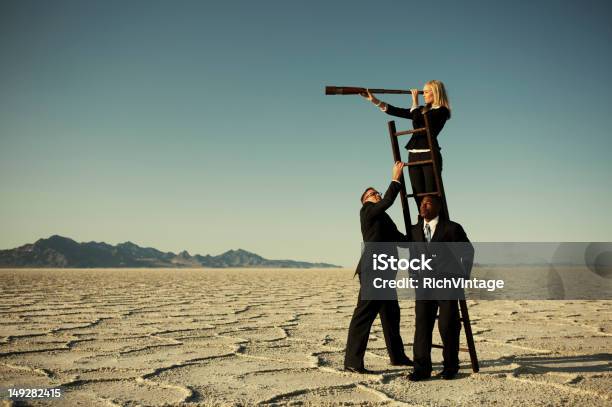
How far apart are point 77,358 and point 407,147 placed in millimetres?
3036

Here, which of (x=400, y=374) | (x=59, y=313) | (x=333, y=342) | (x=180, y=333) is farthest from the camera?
(x=59, y=313)

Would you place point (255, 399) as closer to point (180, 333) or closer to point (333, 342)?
point (333, 342)

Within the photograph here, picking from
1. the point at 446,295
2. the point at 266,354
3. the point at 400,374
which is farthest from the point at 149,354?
the point at 446,295

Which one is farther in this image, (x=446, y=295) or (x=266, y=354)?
(x=266, y=354)

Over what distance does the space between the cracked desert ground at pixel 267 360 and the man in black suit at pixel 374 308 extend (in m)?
0.13

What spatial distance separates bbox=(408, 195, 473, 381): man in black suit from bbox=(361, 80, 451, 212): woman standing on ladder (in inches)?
6.6

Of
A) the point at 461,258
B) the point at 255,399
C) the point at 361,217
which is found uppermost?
the point at 361,217

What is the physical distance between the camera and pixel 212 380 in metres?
3.44

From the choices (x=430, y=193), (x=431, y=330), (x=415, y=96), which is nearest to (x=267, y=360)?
(x=431, y=330)

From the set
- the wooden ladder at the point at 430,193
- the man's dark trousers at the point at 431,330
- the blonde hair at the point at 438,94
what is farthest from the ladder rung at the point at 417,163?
the man's dark trousers at the point at 431,330

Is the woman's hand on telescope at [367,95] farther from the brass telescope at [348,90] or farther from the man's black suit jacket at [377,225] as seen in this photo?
the man's black suit jacket at [377,225]

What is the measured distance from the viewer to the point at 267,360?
13.5ft

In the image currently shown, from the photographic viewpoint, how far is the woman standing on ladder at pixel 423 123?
352 cm

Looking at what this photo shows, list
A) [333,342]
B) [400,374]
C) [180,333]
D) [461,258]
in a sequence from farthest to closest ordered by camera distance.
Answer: [180,333] < [333,342] < [400,374] < [461,258]
